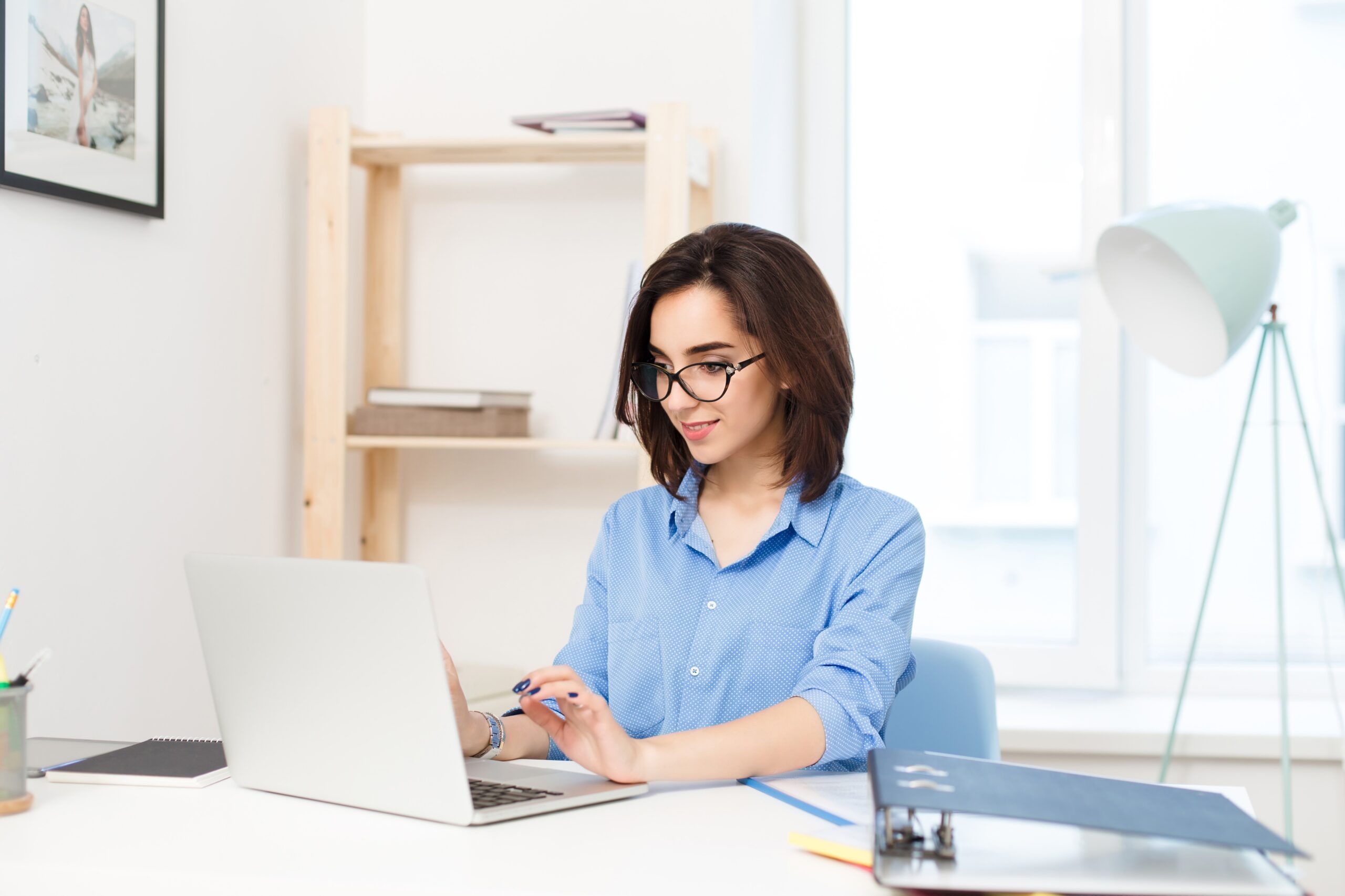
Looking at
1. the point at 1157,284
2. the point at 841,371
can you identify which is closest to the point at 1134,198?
the point at 1157,284

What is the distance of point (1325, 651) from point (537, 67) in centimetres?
220

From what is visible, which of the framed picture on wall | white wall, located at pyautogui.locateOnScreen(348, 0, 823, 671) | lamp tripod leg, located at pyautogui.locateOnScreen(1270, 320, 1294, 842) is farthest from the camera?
white wall, located at pyautogui.locateOnScreen(348, 0, 823, 671)

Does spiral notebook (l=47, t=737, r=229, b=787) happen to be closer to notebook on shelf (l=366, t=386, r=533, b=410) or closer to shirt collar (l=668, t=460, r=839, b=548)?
shirt collar (l=668, t=460, r=839, b=548)

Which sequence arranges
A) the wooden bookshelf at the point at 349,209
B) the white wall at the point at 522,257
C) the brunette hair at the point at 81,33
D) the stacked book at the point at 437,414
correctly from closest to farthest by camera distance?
1. the brunette hair at the point at 81,33
2. the wooden bookshelf at the point at 349,209
3. the stacked book at the point at 437,414
4. the white wall at the point at 522,257

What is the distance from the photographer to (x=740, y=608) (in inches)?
60.2

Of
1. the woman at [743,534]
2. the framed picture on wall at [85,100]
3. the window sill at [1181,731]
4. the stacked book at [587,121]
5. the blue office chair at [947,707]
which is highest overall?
the stacked book at [587,121]

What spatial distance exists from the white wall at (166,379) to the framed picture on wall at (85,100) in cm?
5

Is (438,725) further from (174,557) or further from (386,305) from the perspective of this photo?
(386,305)

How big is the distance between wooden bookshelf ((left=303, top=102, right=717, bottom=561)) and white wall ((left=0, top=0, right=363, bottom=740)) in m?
0.08

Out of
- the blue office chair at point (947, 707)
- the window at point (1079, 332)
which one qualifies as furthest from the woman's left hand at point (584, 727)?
the window at point (1079, 332)

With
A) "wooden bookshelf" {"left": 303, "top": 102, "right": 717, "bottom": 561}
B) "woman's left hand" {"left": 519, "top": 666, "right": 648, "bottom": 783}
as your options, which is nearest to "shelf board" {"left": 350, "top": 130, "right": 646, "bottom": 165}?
"wooden bookshelf" {"left": 303, "top": 102, "right": 717, "bottom": 561}

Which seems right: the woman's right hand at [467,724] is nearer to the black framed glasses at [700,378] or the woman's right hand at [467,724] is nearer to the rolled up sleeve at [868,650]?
the rolled up sleeve at [868,650]

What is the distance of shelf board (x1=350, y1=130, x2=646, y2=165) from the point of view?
246 cm

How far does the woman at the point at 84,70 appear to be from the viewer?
1.88m
